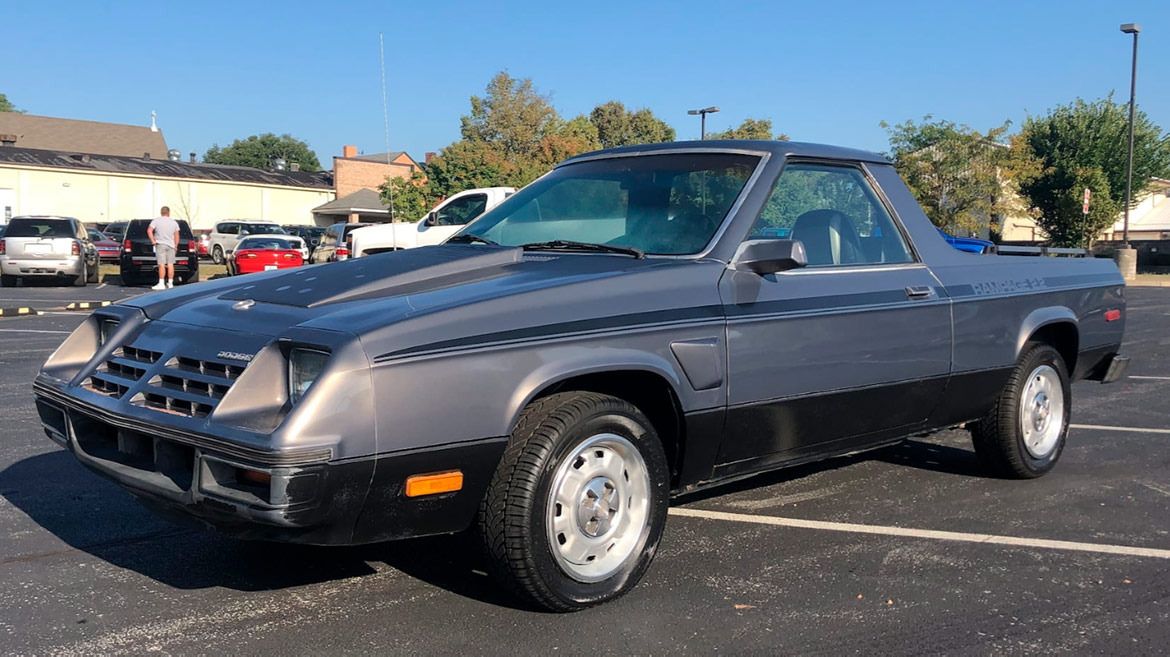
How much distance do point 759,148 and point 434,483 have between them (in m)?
2.28

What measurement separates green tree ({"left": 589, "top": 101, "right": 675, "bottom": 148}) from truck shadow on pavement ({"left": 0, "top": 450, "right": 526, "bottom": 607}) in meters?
74.7

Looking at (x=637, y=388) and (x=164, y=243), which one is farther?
(x=164, y=243)

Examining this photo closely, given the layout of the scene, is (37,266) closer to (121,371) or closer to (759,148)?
(121,371)

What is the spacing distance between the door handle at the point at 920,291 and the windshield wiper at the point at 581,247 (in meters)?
1.37

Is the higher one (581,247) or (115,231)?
(115,231)

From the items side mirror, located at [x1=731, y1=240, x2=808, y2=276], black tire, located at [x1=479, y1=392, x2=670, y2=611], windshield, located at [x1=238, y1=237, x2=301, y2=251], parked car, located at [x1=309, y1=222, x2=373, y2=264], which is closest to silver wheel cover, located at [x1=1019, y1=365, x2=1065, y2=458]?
side mirror, located at [x1=731, y1=240, x2=808, y2=276]

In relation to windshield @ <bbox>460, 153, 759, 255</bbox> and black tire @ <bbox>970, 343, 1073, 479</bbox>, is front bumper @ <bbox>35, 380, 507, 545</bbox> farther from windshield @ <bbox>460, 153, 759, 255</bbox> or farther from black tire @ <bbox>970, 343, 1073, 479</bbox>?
black tire @ <bbox>970, 343, 1073, 479</bbox>

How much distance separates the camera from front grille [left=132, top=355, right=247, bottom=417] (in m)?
3.22

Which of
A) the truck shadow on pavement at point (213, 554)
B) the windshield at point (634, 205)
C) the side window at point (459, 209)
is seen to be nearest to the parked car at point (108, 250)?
the side window at point (459, 209)

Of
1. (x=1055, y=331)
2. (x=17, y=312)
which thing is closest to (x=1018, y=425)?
(x=1055, y=331)

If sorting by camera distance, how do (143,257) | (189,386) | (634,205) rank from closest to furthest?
(189,386) < (634,205) < (143,257)

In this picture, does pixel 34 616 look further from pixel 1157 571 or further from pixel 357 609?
pixel 1157 571

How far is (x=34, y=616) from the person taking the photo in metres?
3.46

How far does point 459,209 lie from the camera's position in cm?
1703
